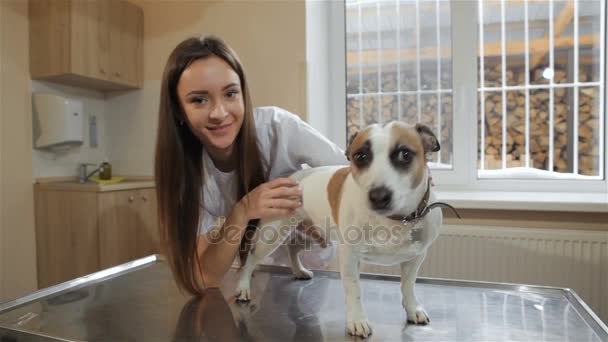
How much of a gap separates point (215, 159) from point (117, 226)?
1236 millimetres

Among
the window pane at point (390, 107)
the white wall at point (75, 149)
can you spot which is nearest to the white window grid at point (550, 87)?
the window pane at point (390, 107)

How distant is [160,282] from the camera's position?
1165 millimetres

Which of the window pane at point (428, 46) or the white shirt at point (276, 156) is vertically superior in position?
the window pane at point (428, 46)

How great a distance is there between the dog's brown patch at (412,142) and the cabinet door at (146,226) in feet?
6.13

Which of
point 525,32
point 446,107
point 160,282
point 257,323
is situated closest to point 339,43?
point 446,107

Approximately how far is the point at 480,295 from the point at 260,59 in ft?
5.44

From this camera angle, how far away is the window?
2.03 meters

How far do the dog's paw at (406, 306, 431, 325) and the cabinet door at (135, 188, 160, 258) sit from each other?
1.76m

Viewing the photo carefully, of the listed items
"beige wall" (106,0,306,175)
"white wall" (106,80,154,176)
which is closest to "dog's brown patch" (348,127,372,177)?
"beige wall" (106,0,306,175)

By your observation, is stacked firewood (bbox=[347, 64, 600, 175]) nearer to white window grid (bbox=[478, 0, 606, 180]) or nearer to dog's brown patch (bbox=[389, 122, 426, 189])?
white window grid (bbox=[478, 0, 606, 180])

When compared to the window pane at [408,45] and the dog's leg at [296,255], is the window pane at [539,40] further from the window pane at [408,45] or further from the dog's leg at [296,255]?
the dog's leg at [296,255]

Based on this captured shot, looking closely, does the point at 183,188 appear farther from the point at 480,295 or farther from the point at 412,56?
the point at 412,56

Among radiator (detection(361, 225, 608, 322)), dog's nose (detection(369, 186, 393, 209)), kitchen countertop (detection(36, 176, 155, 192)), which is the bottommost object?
radiator (detection(361, 225, 608, 322))

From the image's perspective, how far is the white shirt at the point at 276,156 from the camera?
1.14 meters
